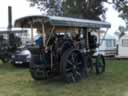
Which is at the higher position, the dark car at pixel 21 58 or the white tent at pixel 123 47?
the dark car at pixel 21 58

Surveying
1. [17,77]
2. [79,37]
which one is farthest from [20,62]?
[79,37]

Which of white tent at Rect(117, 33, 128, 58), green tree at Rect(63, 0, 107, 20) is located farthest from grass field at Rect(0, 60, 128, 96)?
white tent at Rect(117, 33, 128, 58)

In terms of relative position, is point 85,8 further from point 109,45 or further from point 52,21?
point 52,21

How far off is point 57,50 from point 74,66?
2.96 feet

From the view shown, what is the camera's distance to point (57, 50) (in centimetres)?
1165

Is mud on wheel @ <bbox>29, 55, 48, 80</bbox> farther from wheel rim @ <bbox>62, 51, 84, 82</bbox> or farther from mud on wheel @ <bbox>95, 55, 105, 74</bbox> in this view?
mud on wheel @ <bbox>95, 55, 105, 74</bbox>

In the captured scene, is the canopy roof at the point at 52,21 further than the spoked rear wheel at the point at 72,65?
No

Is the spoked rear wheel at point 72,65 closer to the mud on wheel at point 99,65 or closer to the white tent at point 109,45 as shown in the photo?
the mud on wheel at point 99,65

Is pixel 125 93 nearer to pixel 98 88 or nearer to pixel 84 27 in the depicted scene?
pixel 98 88

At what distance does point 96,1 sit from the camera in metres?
27.6

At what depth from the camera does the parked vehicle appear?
11.4 m

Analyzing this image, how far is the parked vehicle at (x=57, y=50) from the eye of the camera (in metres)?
11.4

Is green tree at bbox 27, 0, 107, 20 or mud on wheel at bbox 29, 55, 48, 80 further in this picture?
green tree at bbox 27, 0, 107, 20

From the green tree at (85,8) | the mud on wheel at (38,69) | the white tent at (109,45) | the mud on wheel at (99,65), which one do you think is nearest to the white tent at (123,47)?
the white tent at (109,45)
